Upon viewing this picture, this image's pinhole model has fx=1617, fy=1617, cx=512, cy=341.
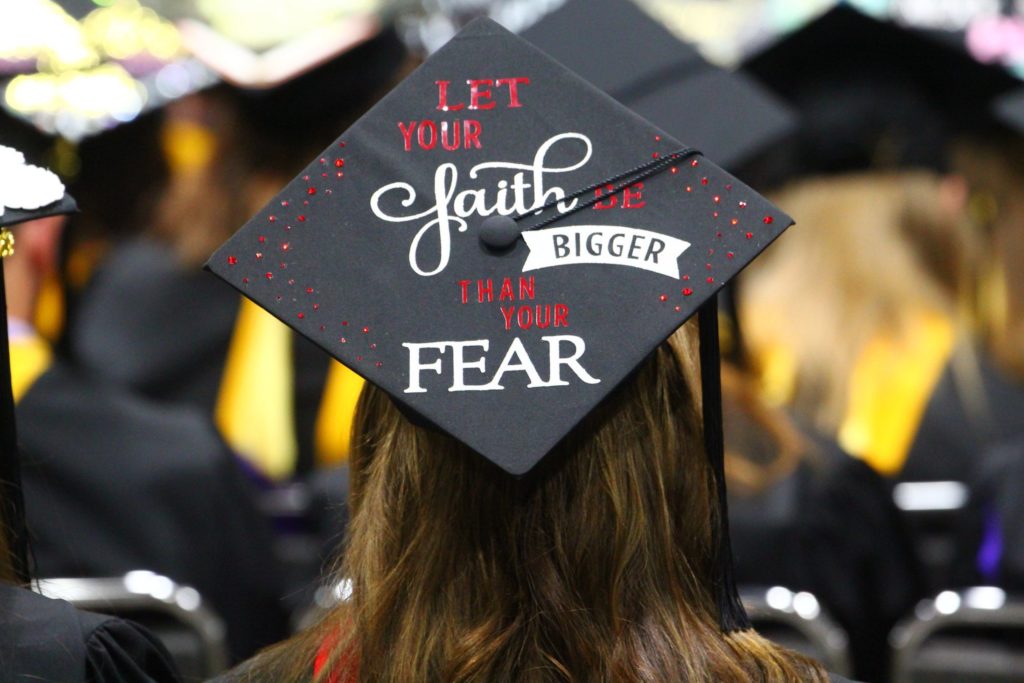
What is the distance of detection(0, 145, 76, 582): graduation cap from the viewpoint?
5.92 feet

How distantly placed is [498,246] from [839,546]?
6.01 ft

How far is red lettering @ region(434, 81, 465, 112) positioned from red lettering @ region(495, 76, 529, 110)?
5cm

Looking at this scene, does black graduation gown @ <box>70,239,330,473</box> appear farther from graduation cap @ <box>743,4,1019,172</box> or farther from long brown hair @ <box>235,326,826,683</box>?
long brown hair @ <box>235,326,826,683</box>

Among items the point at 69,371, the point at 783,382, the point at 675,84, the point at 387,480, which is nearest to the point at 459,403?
the point at 387,480

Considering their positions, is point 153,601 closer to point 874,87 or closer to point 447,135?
point 447,135

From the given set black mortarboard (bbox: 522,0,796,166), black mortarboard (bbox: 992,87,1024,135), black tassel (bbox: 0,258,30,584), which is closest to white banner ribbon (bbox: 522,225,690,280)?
black tassel (bbox: 0,258,30,584)

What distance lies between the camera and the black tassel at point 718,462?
179cm

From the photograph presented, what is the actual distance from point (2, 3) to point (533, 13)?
2.74m

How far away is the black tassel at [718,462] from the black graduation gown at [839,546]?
1.34 meters

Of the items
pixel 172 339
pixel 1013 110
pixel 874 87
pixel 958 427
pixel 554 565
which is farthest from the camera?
pixel 172 339

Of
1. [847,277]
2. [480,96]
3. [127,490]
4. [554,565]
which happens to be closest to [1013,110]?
[847,277]

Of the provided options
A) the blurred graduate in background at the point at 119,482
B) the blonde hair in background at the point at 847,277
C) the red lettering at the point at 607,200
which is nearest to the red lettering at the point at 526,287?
the red lettering at the point at 607,200

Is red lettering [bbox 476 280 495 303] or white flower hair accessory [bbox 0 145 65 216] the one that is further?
white flower hair accessory [bbox 0 145 65 216]

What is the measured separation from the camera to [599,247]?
5.57 ft
